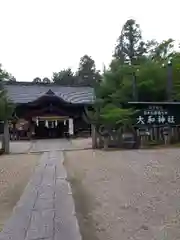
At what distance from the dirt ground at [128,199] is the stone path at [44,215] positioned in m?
0.20

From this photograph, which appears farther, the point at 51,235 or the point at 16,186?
the point at 16,186

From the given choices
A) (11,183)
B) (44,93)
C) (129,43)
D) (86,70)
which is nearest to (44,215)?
(11,183)

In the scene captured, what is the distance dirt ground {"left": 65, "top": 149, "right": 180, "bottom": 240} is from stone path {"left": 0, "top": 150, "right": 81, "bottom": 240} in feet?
0.65

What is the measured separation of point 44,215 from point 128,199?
1904 millimetres

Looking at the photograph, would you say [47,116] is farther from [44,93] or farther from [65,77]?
[65,77]

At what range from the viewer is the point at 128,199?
6.59 meters

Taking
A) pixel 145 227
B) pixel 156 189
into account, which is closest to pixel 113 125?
pixel 156 189

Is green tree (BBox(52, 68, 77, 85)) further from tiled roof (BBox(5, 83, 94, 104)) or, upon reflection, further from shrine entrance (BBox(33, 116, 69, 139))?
shrine entrance (BBox(33, 116, 69, 139))

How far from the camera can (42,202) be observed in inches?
244

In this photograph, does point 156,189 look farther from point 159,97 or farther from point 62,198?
point 159,97

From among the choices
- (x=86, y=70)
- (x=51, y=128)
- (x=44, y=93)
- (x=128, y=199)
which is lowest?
(x=128, y=199)

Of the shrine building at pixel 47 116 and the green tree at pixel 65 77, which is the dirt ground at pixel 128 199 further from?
the green tree at pixel 65 77

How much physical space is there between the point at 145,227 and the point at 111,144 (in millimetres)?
13146

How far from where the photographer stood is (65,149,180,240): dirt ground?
4650 mm
